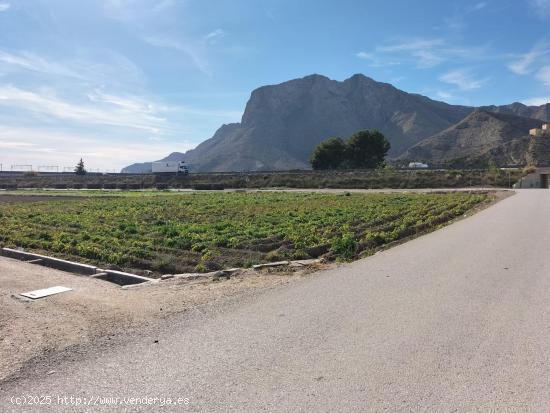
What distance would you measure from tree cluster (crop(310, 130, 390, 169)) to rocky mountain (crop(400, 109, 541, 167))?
31258mm

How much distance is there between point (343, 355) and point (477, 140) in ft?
487

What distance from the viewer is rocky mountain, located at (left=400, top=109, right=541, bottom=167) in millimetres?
119938

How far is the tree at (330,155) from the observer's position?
94562 millimetres

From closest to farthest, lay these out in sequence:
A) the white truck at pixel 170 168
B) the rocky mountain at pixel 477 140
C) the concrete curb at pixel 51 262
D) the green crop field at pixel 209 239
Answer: the concrete curb at pixel 51 262, the green crop field at pixel 209 239, the white truck at pixel 170 168, the rocky mountain at pixel 477 140

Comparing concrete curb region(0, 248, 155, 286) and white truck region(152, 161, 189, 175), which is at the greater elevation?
white truck region(152, 161, 189, 175)

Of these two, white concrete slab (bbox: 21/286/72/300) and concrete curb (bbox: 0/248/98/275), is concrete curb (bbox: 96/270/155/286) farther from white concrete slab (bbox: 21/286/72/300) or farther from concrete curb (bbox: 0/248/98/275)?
white concrete slab (bbox: 21/286/72/300)

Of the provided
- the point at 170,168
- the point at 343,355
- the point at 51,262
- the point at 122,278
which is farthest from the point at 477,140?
the point at 343,355

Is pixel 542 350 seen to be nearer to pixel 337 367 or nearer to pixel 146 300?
pixel 337 367

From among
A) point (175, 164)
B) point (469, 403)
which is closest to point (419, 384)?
point (469, 403)

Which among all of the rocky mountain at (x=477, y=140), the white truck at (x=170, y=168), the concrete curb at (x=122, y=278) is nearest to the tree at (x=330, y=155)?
the white truck at (x=170, y=168)

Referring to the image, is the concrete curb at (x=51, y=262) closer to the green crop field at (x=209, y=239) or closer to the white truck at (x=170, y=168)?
the green crop field at (x=209, y=239)

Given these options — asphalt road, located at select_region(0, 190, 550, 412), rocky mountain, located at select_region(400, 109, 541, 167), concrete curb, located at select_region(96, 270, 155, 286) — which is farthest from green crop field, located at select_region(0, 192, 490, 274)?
rocky mountain, located at select_region(400, 109, 541, 167)

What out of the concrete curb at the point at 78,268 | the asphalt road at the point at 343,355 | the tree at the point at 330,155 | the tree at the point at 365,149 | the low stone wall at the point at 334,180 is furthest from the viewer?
the tree at the point at 365,149

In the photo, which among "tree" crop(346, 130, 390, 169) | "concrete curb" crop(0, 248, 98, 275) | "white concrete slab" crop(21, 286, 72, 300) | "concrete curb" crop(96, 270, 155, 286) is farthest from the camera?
"tree" crop(346, 130, 390, 169)
